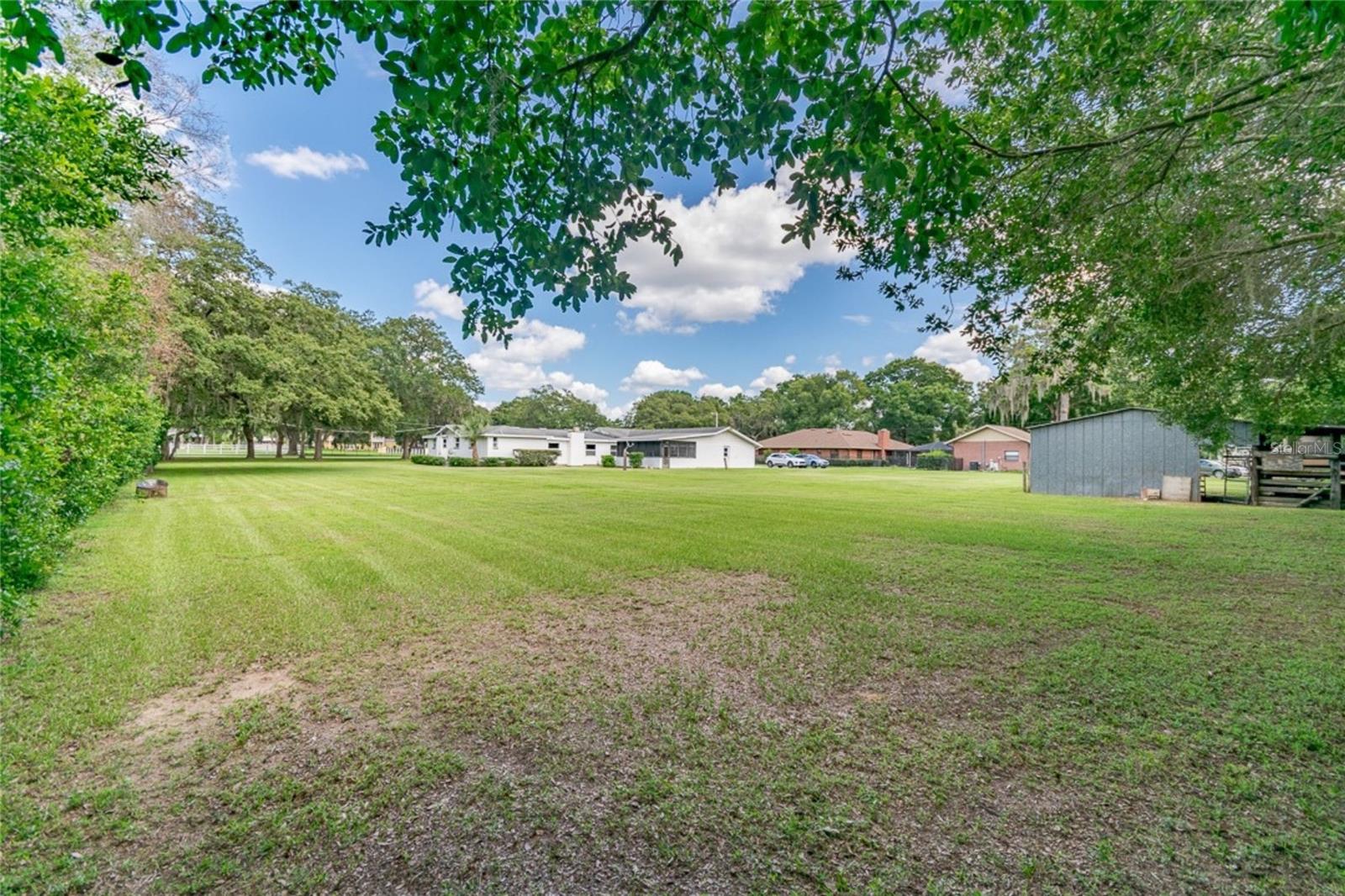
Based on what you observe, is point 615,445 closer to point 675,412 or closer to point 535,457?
point 535,457

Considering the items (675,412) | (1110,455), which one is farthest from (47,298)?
(675,412)

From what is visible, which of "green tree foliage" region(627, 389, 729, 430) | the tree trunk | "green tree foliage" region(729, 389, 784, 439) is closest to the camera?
the tree trunk

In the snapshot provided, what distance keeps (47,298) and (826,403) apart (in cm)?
5487

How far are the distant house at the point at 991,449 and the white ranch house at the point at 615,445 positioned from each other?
16064 millimetres

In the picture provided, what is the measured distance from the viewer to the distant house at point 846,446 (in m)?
46.5

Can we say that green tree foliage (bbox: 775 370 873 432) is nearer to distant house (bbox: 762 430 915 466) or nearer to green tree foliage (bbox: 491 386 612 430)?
distant house (bbox: 762 430 915 466)

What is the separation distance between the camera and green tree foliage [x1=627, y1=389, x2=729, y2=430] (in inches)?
2429

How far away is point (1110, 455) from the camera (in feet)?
54.0

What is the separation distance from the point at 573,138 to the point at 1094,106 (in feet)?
15.0

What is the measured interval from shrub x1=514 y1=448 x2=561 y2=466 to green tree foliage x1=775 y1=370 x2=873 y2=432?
92.8 feet

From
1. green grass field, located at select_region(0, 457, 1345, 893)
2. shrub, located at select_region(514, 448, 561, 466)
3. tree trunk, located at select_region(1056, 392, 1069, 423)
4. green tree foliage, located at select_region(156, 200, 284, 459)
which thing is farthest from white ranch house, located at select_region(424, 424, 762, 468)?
green grass field, located at select_region(0, 457, 1345, 893)

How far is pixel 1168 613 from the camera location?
4879mm

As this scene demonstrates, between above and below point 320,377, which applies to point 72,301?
below

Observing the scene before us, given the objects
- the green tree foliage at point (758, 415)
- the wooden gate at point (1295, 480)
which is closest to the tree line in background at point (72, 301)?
the wooden gate at point (1295, 480)
